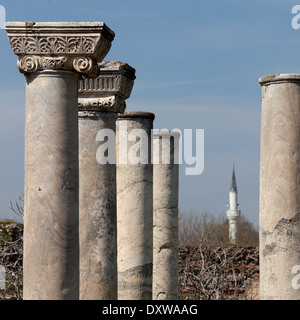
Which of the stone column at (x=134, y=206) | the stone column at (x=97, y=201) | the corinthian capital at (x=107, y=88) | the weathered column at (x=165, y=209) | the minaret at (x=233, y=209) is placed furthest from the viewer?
the minaret at (x=233, y=209)

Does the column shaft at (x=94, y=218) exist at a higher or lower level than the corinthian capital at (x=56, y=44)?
lower

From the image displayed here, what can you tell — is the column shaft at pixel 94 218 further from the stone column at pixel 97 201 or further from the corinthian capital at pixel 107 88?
the corinthian capital at pixel 107 88

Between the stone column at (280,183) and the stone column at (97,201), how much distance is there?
2.20m

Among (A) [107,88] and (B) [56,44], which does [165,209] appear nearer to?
(A) [107,88]

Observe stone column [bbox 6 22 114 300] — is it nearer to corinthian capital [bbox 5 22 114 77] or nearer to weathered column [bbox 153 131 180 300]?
corinthian capital [bbox 5 22 114 77]

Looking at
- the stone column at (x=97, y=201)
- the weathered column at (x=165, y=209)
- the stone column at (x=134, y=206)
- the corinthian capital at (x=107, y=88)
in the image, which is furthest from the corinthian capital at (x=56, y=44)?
the weathered column at (x=165, y=209)

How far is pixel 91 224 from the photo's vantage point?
1084cm

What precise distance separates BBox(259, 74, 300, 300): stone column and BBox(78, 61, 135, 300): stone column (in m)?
2.20

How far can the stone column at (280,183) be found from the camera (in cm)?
1047

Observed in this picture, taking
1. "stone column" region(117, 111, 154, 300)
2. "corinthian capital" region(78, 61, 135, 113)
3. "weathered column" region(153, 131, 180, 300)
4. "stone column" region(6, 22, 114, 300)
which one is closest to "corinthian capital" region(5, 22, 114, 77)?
"stone column" region(6, 22, 114, 300)

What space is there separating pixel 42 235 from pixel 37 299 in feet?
2.34

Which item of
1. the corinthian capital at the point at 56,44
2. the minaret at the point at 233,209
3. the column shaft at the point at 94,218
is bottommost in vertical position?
the column shaft at the point at 94,218
